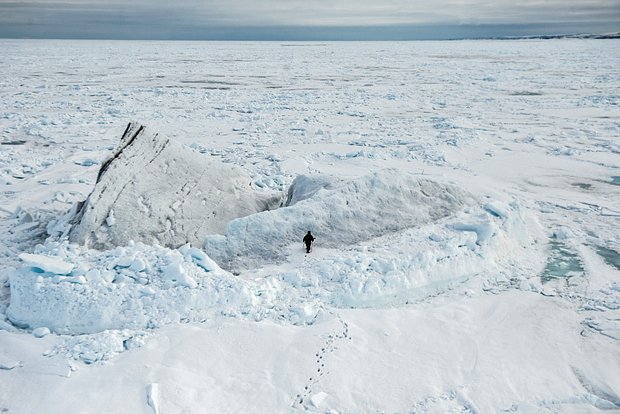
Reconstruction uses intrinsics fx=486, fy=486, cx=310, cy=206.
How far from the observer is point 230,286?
202 inches

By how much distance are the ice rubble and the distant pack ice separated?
39 centimetres

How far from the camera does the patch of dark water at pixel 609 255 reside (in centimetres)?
648

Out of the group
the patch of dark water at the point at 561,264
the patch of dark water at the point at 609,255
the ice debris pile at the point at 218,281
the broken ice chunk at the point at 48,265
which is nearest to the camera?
the ice debris pile at the point at 218,281

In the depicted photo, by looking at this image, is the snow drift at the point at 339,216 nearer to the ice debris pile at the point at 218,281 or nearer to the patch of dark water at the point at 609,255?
the ice debris pile at the point at 218,281

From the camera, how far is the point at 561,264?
6488mm

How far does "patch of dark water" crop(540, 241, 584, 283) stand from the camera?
244 inches

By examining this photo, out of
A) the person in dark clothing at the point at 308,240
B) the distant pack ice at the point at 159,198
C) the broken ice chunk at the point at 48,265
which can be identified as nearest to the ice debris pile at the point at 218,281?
the broken ice chunk at the point at 48,265

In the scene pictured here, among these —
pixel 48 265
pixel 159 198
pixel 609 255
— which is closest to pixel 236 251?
pixel 159 198

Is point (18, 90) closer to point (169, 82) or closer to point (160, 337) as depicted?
point (169, 82)

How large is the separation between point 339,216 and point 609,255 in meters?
3.78

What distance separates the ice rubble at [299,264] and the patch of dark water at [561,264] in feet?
1.44

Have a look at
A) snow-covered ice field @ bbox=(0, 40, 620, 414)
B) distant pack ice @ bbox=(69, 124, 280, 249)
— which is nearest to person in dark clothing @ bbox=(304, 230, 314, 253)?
snow-covered ice field @ bbox=(0, 40, 620, 414)

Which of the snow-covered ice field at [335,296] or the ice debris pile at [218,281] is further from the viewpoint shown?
the ice debris pile at [218,281]

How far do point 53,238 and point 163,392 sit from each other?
11.5 ft
